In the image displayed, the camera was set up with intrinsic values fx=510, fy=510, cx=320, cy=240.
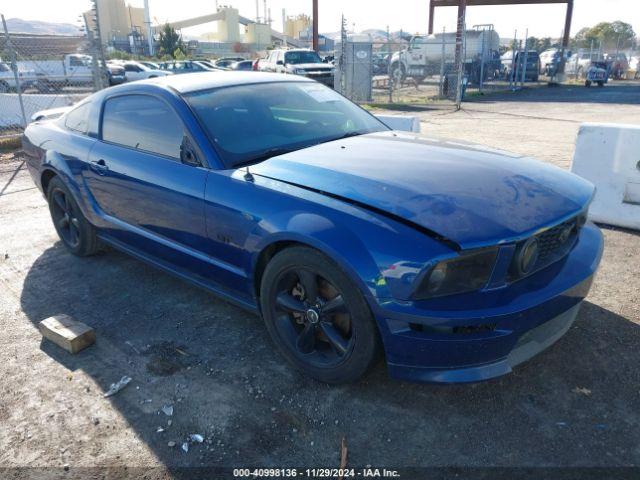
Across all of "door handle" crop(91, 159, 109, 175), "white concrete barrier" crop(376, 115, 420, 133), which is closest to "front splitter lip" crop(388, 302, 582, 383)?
"door handle" crop(91, 159, 109, 175)

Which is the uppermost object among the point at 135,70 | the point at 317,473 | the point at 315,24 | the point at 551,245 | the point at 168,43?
the point at 315,24

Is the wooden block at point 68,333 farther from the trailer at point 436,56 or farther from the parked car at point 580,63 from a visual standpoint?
the parked car at point 580,63

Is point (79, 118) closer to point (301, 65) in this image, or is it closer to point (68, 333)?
point (68, 333)

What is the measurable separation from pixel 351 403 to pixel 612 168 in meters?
3.77

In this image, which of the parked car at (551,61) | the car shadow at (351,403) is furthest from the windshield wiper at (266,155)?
the parked car at (551,61)

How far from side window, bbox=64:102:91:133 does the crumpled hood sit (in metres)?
2.14

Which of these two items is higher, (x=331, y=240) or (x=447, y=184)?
(x=447, y=184)

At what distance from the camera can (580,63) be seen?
3256 cm

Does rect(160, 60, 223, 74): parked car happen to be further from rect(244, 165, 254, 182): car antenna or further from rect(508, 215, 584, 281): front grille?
rect(508, 215, 584, 281): front grille

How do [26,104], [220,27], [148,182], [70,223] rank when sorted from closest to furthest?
[148,182] < [70,223] < [26,104] < [220,27]

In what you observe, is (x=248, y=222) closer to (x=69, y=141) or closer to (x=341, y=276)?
Answer: (x=341, y=276)

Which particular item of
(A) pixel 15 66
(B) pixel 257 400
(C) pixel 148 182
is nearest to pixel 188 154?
(C) pixel 148 182

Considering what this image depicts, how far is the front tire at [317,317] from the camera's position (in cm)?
240

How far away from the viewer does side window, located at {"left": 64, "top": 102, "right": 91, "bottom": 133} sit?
4.23 m
